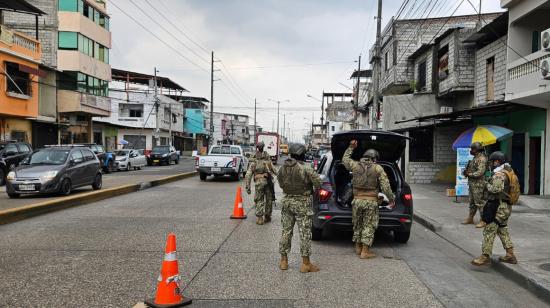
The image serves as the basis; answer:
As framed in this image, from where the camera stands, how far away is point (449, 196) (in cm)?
1647

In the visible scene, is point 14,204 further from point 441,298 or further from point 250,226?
point 441,298

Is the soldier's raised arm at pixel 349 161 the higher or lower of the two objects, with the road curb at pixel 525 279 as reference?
higher

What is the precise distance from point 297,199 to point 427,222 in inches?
215

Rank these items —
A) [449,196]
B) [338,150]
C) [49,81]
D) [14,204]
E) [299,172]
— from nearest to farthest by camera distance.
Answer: [299,172], [338,150], [14,204], [449,196], [49,81]

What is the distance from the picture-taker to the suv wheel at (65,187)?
14742 mm

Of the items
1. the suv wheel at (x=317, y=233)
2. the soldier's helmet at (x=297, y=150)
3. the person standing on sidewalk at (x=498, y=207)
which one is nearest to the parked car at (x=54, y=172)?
the suv wheel at (x=317, y=233)

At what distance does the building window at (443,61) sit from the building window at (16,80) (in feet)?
72.4

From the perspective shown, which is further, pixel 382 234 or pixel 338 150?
pixel 382 234

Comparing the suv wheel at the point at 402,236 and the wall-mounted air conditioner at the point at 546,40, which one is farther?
the wall-mounted air conditioner at the point at 546,40

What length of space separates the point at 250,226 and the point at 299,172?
396cm

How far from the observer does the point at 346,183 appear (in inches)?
360

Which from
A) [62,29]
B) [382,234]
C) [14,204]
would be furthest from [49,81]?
[382,234]

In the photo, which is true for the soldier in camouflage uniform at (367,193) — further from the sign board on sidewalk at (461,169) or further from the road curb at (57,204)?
the sign board on sidewalk at (461,169)

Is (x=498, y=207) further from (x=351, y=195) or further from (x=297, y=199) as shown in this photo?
(x=297, y=199)
